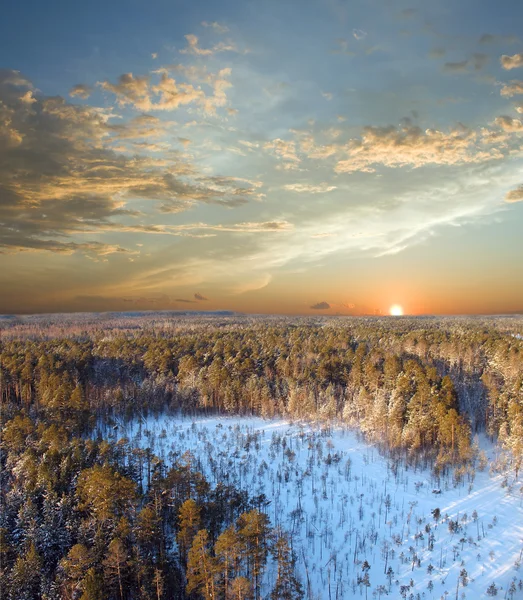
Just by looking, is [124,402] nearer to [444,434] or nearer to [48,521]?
[48,521]

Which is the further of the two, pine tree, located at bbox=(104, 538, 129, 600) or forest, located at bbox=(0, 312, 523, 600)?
forest, located at bbox=(0, 312, 523, 600)

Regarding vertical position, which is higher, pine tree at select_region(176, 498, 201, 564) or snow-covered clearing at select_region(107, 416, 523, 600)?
pine tree at select_region(176, 498, 201, 564)

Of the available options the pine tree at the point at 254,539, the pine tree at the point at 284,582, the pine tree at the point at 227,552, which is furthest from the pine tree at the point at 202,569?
the pine tree at the point at 284,582

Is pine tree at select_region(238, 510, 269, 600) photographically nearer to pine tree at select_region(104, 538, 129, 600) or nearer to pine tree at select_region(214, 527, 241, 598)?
pine tree at select_region(214, 527, 241, 598)

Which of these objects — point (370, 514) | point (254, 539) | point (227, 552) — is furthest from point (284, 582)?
point (370, 514)

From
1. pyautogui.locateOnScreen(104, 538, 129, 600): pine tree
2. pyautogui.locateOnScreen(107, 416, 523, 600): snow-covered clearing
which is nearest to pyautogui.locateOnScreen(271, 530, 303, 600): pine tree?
pyautogui.locateOnScreen(107, 416, 523, 600): snow-covered clearing

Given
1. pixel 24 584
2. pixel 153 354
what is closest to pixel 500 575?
pixel 24 584
